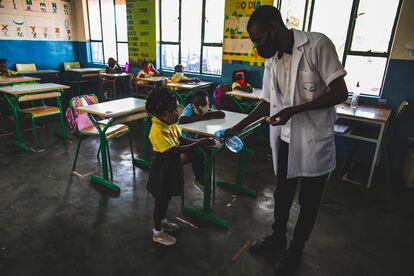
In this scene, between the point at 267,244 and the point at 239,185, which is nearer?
the point at 267,244

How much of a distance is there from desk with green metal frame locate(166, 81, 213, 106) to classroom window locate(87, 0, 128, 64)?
2.72 meters

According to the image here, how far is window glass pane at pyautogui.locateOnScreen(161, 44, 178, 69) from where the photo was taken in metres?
6.27

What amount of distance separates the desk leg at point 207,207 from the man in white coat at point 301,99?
25.2 inches

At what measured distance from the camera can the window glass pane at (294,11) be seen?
4.38 metres

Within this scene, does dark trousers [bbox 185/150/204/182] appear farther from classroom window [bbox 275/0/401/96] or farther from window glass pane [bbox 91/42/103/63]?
window glass pane [bbox 91/42/103/63]

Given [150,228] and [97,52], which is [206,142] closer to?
[150,228]

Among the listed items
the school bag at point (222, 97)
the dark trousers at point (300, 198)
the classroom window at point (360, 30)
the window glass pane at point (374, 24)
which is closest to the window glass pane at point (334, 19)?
Result: the classroom window at point (360, 30)

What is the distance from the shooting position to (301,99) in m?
1.45

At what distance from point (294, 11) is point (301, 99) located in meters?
3.61

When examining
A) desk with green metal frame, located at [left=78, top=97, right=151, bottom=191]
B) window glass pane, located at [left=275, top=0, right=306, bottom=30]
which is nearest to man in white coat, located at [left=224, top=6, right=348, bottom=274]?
desk with green metal frame, located at [left=78, top=97, right=151, bottom=191]

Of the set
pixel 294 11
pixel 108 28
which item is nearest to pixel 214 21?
pixel 294 11

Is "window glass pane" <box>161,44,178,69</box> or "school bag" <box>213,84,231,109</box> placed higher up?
→ "window glass pane" <box>161,44,178,69</box>

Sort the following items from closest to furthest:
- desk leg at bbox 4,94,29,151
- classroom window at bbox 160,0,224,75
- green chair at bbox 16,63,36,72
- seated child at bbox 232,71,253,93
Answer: desk leg at bbox 4,94,29,151 < seated child at bbox 232,71,253,93 < classroom window at bbox 160,0,224,75 < green chair at bbox 16,63,36,72

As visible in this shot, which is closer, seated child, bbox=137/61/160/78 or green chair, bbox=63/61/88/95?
seated child, bbox=137/61/160/78
